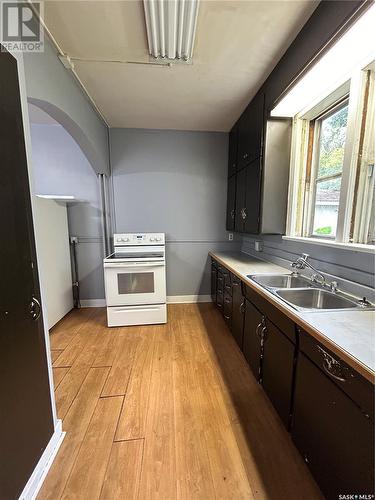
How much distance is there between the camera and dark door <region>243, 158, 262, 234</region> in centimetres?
229

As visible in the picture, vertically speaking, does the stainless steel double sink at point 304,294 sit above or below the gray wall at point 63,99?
below

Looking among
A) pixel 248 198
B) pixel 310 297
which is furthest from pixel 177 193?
pixel 310 297

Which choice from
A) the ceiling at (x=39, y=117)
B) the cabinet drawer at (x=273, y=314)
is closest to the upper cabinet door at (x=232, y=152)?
the cabinet drawer at (x=273, y=314)

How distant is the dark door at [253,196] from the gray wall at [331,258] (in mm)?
304

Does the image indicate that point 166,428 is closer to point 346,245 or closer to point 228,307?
point 228,307

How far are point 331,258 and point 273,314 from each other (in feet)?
2.10

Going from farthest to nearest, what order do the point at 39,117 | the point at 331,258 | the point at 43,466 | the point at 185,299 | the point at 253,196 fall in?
the point at 185,299 → the point at 39,117 → the point at 253,196 → the point at 331,258 → the point at 43,466

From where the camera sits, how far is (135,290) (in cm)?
278

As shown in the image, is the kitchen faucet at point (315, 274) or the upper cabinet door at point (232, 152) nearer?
the kitchen faucet at point (315, 274)

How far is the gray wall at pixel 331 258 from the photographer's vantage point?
1.32 m

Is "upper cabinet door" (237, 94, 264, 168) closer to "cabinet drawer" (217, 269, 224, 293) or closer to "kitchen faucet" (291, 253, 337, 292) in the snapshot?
"kitchen faucet" (291, 253, 337, 292)

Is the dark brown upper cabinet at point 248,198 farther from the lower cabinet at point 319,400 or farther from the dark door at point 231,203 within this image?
the lower cabinet at point 319,400

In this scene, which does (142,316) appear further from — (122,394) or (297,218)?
(297,218)

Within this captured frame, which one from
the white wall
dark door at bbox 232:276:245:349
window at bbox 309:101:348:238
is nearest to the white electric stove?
the white wall
